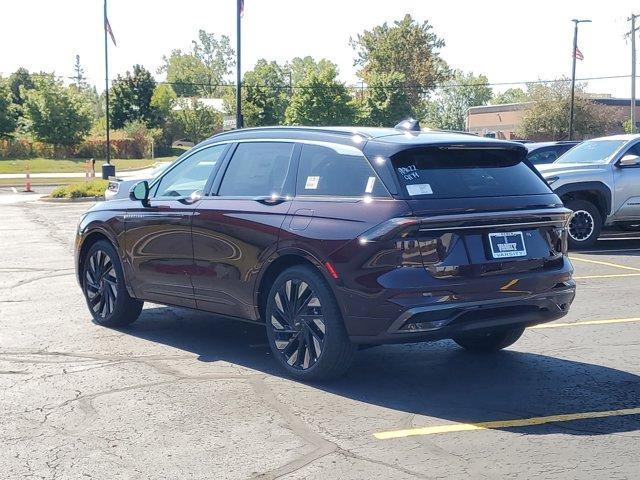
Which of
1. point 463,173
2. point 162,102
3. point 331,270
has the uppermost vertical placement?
point 162,102

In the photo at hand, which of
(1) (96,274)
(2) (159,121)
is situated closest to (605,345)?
(1) (96,274)

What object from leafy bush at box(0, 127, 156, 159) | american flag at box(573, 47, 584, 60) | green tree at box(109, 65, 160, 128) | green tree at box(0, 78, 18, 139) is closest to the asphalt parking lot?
american flag at box(573, 47, 584, 60)

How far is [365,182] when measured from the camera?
20.4ft

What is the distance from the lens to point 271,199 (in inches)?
268

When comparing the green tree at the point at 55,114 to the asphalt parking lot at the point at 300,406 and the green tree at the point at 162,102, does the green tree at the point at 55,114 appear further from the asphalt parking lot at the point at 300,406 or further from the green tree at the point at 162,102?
the asphalt parking lot at the point at 300,406

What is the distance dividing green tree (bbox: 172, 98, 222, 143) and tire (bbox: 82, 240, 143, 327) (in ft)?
255

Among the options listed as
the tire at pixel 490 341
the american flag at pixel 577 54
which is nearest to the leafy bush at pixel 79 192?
the tire at pixel 490 341

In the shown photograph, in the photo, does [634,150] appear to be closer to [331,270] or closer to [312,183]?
[312,183]

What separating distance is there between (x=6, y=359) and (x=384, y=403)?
126 inches

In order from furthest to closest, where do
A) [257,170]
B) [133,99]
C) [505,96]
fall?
[505,96]
[133,99]
[257,170]

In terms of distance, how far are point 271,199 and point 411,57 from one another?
295 ft

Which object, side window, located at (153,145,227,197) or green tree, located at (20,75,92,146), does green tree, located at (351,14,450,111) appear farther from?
side window, located at (153,145,227,197)

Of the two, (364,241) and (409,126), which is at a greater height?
(409,126)

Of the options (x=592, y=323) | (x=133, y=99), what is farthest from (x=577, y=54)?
(x=133, y=99)
